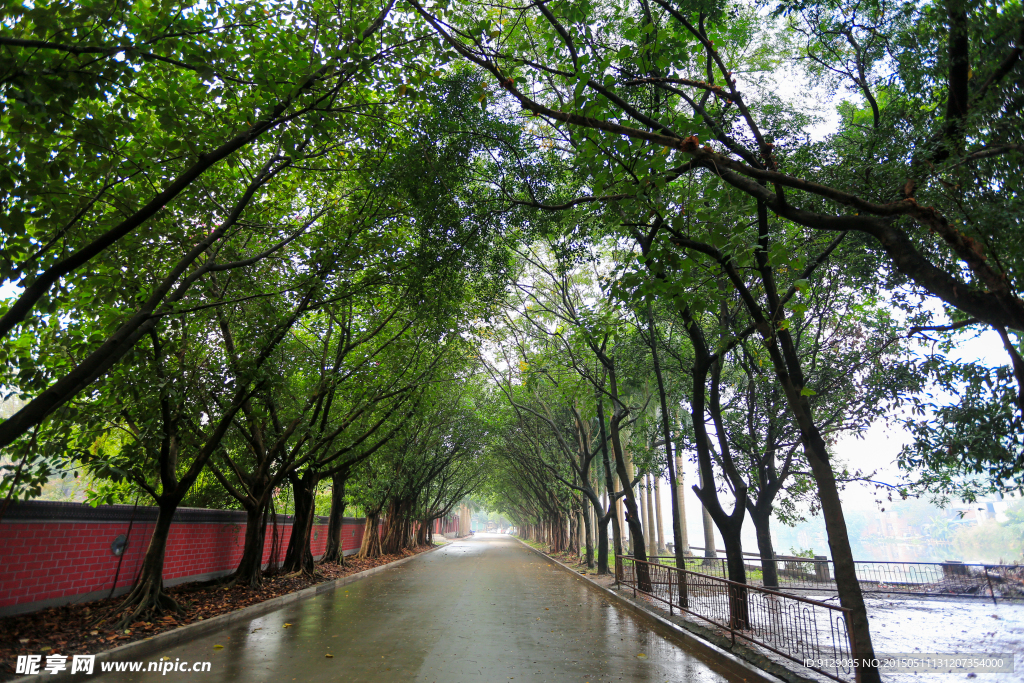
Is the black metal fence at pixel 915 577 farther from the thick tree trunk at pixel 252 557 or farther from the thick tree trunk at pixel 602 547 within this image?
the thick tree trunk at pixel 252 557

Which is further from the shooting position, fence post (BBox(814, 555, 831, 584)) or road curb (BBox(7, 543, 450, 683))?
fence post (BBox(814, 555, 831, 584))

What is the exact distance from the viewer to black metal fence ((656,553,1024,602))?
15297 mm

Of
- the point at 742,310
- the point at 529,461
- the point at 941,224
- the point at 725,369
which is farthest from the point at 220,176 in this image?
the point at 529,461

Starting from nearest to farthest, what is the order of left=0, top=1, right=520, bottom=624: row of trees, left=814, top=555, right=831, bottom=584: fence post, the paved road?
left=0, top=1, right=520, bottom=624: row of trees, the paved road, left=814, top=555, right=831, bottom=584: fence post

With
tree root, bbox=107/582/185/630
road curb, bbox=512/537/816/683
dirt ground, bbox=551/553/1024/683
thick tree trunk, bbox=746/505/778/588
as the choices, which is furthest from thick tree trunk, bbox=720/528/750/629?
tree root, bbox=107/582/185/630

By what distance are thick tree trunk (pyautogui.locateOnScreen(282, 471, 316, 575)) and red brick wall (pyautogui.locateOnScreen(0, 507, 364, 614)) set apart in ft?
11.0

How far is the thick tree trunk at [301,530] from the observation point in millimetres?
17484

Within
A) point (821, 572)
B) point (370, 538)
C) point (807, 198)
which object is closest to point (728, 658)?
point (807, 198)

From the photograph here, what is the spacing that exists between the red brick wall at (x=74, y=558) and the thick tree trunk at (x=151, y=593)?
946mm

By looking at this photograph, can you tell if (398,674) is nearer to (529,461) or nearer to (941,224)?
(941,224)

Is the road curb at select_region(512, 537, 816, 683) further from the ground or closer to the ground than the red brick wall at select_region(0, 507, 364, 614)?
closer to the ground

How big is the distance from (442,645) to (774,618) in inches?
198

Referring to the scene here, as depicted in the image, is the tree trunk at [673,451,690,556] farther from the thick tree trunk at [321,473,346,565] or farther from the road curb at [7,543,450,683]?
the thick tree trunk at [321,473,346,565]

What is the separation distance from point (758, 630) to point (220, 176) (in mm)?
12238
